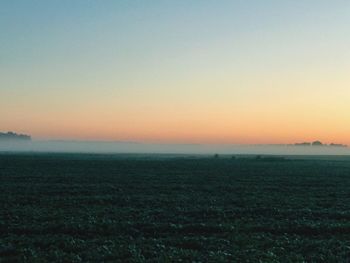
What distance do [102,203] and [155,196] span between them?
205 inches

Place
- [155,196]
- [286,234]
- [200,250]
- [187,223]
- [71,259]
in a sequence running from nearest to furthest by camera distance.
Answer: [71,259] < [200,250] < [286,234] < [187,223] < [155,196]

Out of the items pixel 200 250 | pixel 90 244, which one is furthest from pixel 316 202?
pixel 90 244

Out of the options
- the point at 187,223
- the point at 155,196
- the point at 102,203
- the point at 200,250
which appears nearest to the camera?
the point at 200,250

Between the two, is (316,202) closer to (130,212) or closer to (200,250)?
(130,212)

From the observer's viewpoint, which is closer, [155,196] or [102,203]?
[102,203]

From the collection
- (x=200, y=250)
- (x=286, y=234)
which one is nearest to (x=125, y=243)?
(x=200, y=250)

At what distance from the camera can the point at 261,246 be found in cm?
1927

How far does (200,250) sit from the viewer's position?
61.6 ft

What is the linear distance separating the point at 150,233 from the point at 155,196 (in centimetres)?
1419

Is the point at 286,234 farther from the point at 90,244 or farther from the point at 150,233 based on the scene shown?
the point at 90,244

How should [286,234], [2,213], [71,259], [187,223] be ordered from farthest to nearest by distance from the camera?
[2,213]
[187,223]
[286,234]
[71,259]

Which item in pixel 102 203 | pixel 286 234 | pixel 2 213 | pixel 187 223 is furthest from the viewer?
pixel 102 203

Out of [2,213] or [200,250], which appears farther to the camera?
[2,213]

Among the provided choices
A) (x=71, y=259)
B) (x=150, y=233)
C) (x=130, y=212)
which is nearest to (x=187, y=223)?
(x=150, y=233)
